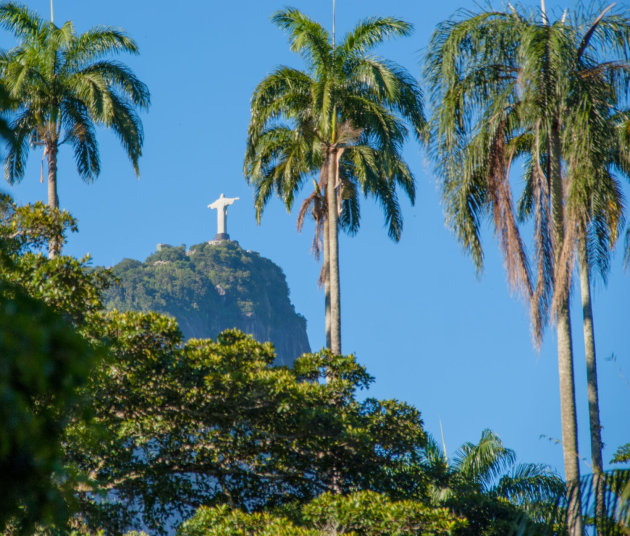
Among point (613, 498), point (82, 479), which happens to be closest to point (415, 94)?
point (613, 498)

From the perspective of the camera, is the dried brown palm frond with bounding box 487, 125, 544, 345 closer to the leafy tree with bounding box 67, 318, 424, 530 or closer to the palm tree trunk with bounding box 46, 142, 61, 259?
the leafy tree with bounding box 67, 318, 424, 530

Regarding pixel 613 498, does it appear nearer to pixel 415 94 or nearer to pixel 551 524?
pixel 551 524

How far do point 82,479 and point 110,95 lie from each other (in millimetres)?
17617

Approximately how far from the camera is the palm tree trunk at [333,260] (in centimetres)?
1816

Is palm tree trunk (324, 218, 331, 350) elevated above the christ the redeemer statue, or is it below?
below

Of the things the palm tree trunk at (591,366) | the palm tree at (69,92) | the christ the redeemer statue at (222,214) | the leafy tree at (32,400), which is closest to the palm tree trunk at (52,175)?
the palm tree at (69,92)

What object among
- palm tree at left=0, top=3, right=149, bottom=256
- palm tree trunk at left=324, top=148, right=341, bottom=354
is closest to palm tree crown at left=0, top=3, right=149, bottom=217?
palm tree at left=0, top=3, right=149, bottom=256

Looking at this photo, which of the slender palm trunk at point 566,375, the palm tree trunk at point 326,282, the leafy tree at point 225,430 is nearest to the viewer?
the leafy tree at point 225,430

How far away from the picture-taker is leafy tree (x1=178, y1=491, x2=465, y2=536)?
35.0ft

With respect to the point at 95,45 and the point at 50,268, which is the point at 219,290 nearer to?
the point at 95,45

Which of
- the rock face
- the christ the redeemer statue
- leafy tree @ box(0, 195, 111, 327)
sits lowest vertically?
leafy tree @ box(0, 195, 111, 327)

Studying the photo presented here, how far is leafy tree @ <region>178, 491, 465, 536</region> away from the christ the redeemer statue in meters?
97.4

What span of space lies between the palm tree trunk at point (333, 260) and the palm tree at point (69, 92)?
15.2 feet

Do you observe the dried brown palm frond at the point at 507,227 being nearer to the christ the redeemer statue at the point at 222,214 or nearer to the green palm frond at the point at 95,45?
the green palm frond at the point at 95,45
